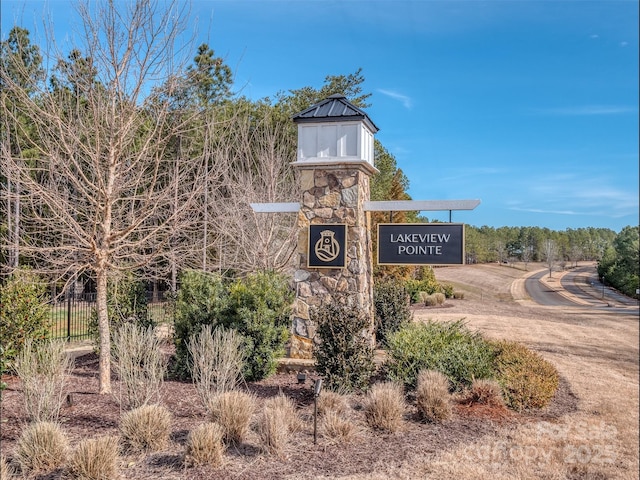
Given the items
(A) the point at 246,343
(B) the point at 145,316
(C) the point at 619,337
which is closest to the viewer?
(A) the point at 246,343

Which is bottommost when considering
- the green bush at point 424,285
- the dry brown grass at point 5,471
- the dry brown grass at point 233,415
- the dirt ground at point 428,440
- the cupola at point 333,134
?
the dirt ground at point 428,440

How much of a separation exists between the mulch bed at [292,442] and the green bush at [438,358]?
0.57 meters

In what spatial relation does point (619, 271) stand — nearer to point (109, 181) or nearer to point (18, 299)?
point (109, 181)

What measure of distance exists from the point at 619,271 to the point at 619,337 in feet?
5.64

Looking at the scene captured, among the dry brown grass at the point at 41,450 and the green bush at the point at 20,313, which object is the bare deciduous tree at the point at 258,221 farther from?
the dry brown grass at the point at 41,450

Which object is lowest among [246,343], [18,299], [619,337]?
[619,337]

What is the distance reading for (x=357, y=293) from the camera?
24.9ft

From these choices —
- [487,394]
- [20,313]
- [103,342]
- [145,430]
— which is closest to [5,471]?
[145,430]

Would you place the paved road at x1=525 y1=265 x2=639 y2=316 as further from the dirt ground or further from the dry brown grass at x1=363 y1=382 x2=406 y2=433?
the dry brown grass at x1=363 y1=382 x2=406 y2=433

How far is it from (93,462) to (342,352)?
3.06m

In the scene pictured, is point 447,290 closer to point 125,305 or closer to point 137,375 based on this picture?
point 125,305

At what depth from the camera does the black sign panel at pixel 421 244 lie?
23.4 ft

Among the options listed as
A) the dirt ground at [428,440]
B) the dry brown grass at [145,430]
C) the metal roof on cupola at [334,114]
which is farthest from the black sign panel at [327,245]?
the dry brown grass at [145,430]

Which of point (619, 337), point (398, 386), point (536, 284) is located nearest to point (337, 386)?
point (398, 386)
